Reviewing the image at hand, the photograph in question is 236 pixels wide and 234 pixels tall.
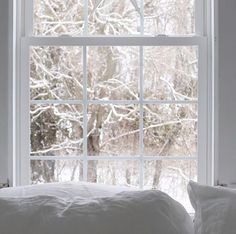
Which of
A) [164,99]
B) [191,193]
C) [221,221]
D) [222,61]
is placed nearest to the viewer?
[221,221]

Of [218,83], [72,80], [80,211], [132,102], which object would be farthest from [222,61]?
[80,211]

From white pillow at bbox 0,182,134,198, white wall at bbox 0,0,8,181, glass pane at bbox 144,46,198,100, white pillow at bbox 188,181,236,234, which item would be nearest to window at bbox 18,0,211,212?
glass pane at bbox 144,46,198,100

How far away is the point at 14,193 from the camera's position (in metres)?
2.17

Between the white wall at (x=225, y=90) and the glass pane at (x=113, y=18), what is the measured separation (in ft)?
1.34

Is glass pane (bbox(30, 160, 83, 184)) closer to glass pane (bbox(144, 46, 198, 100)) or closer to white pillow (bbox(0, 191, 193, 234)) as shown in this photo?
glass pane (bbox(144, 46, 198, 100))

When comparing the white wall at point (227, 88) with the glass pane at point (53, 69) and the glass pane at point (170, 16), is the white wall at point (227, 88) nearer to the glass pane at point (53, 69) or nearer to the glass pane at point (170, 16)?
the glass pane at point (170, 16)

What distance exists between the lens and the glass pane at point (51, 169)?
2.73 meters

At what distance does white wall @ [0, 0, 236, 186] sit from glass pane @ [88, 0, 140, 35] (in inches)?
16.1

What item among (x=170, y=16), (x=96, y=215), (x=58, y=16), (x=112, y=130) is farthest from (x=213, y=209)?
(x=58, y=16)

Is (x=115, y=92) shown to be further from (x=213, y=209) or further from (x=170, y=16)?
(x=213, y=209)

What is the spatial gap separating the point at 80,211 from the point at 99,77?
936 millimetres

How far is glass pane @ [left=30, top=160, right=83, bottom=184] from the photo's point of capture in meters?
2.73

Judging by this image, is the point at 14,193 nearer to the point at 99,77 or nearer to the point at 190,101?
the point at 99,77

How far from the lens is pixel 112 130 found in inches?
107
